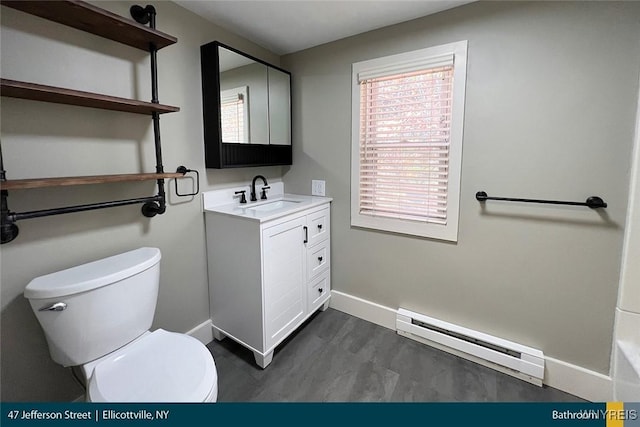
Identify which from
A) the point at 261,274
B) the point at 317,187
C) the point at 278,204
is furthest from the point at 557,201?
the point at 278,204

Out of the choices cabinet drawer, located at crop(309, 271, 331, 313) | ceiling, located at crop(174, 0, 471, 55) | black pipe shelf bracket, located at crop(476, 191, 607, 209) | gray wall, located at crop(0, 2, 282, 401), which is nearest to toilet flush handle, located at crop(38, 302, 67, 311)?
gray wall, located at crop(0, 2, 282, 401)

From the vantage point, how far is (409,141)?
74.9 inches

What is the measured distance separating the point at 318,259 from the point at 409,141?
42.9 inches

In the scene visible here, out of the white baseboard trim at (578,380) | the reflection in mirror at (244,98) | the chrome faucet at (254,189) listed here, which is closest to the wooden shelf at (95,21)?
the reflection in mirror at (244,98)

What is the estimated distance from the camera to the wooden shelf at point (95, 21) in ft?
3.55

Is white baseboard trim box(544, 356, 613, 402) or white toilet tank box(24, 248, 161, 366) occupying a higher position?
white toilet tank box(24, 248, 161, 366)

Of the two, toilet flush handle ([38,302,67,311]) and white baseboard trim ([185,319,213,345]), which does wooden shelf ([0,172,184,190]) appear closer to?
toilet flush handle ([38,302,67,311])

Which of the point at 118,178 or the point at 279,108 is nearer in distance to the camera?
the point at 118,178

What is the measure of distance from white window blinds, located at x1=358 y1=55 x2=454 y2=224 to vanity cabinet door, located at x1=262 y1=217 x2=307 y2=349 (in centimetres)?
64

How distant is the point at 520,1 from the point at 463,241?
135 centimetres

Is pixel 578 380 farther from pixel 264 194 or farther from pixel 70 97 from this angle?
pixel 70 97

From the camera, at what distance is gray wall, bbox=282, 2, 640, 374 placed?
1369mm

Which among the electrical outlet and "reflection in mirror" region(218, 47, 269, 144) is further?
the electrical outlet

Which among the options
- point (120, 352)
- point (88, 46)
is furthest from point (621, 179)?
point (88, 46)
